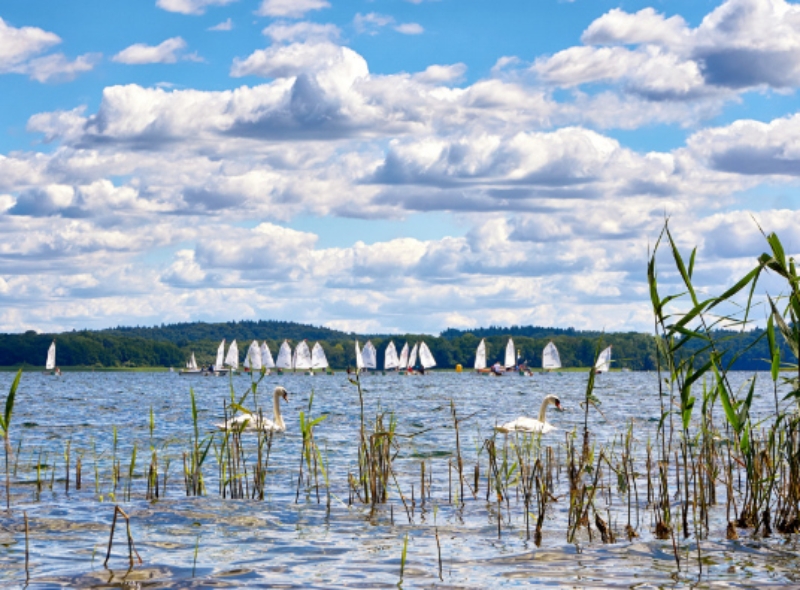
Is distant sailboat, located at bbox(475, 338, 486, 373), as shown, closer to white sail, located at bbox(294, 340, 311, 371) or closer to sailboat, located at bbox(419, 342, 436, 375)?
sailboat, located at bbox(419, 342, 436, 375)

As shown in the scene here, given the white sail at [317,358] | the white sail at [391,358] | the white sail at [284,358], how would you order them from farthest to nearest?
the white sail at [391,358], the white sail at [284,358], the white sail at [317,358]

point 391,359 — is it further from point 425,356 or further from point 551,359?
point 551,359

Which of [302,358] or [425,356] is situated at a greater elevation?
[425,356]

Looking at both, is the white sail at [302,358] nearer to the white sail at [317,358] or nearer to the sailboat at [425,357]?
the white sail at [317,358]

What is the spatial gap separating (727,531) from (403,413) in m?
26.9

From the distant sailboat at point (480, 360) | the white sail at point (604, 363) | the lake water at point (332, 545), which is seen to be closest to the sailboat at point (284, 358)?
the distant sailboat at point (480, 360)

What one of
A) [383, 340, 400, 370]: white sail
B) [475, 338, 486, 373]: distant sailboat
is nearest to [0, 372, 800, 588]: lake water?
[475, 338, 486, 373]: distant sailboat

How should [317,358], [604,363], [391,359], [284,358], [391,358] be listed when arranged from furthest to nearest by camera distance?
[391,358] < [391,359] < [284,358] < [317,358] < [604,363]

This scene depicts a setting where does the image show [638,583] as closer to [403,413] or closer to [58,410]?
[403,413]

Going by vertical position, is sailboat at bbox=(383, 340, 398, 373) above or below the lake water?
above

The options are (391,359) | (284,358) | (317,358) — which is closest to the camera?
(317,358)

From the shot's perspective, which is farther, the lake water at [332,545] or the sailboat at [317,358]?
the sailboat at [317,358]

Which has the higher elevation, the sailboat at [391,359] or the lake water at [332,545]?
the sailboat at [391,359]

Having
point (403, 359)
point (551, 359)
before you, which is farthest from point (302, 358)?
point (551, 359)
